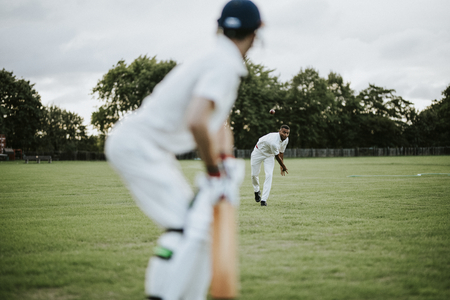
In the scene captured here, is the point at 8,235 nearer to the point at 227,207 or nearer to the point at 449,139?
the point at 227,207

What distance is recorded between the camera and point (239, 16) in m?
2.58

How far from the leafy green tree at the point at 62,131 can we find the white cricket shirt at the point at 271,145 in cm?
8056

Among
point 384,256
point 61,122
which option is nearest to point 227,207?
point 384,256

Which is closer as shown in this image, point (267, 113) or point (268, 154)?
point (268, 154)

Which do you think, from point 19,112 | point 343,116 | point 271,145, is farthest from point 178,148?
point 343,116

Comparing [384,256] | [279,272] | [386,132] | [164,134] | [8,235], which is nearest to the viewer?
[164,134]

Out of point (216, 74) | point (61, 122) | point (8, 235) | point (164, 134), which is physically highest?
point (61, 122)

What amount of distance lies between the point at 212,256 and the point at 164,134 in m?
0.90

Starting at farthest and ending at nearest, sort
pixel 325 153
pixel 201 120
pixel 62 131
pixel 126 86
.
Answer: pixel 62 131 < pixel 325 153 < pixel 126 86 < pixel 201 120

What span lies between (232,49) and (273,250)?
3.72m

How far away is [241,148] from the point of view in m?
74.2

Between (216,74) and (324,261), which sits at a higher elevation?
(216,74)

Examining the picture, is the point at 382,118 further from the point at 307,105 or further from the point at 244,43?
the point at 244,43

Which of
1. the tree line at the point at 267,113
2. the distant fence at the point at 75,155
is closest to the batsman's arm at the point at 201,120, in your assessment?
the tree line at the point at 267,113
